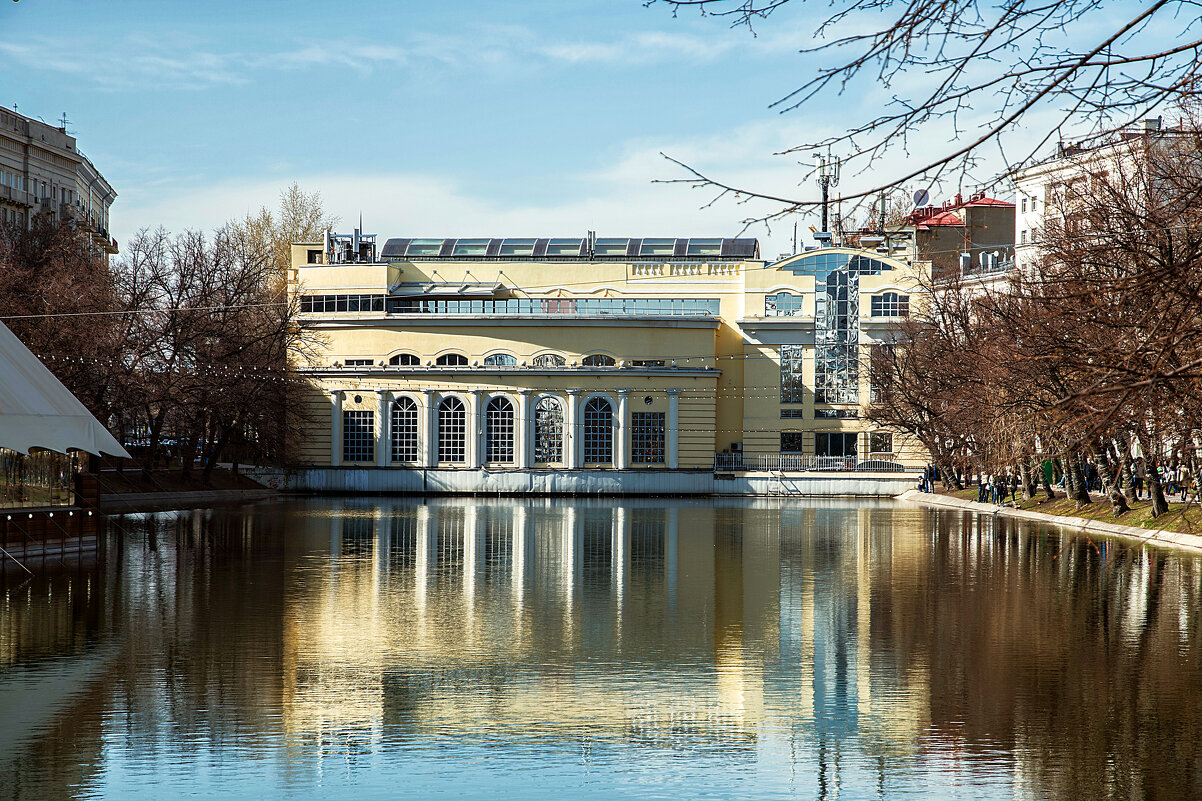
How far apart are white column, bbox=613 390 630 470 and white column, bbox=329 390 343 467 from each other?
1615cm

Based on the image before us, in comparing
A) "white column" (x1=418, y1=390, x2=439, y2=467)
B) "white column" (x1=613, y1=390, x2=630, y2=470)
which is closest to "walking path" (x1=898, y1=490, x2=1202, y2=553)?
"white column" (x1=613, y1=390, x2=630, y2=470)

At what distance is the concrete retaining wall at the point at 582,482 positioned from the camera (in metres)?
73.4

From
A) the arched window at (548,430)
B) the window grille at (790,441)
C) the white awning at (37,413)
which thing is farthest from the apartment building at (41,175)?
the white awning at (37,413)

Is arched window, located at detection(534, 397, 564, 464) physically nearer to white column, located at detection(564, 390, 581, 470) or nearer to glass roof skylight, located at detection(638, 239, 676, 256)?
white column, located at detection(564, 390, 581, 470)

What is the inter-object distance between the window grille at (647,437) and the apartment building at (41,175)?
3244cm

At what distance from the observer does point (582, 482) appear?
7475 centimetres

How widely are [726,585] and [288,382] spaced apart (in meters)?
43.3

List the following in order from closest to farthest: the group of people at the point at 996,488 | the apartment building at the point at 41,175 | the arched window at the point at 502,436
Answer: the group of people at the point at 996,488 → the apartment building at the point at 41,175 → the arched window at the point at 502,436

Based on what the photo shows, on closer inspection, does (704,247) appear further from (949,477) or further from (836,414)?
(949,477)

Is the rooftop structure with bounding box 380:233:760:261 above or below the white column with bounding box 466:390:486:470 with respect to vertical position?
above

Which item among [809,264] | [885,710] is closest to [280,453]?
[809,264]

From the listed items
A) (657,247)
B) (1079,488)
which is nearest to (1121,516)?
(1079,488)

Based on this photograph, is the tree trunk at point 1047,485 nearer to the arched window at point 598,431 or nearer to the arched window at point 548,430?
the arched window at point 598,431

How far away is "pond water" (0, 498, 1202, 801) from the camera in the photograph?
397 inches
